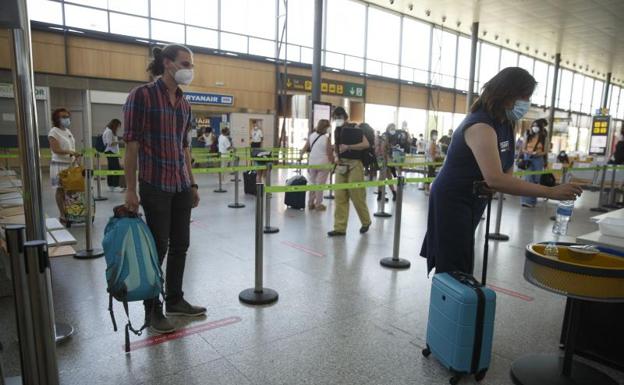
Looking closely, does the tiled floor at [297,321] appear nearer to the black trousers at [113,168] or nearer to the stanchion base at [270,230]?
the stanchion base at [270,230]

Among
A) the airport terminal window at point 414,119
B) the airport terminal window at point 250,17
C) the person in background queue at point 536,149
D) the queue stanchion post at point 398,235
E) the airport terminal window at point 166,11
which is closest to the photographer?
the queue stanchion post at point 398,235

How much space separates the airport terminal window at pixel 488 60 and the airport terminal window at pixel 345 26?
9.29 meters

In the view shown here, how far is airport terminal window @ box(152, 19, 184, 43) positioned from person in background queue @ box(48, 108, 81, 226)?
1041 centimetres

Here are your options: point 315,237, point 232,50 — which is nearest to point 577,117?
A: point 232,50

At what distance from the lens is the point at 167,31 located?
1548 centimetres

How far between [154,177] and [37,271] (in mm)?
1319

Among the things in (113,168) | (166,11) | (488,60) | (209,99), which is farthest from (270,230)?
(488,60)

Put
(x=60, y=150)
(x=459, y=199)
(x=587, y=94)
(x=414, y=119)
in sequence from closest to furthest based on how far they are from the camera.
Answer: (x=459, y=199) → (x=60, y=150) → (x=414, y=119) → (x=587, y=94)

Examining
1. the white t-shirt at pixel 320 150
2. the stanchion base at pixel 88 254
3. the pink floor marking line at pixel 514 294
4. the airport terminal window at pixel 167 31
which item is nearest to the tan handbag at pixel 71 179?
the stanchion base at pixel 88 254

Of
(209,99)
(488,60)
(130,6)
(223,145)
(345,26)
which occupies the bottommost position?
(223,145)

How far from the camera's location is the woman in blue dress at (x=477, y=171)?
2.26m

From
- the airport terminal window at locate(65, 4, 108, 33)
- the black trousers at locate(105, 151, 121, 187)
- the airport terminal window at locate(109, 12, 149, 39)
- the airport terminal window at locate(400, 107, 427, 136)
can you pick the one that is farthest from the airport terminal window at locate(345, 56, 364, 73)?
the black trousers at locate(105, 151, 121, 187)

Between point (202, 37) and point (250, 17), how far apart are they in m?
2.21

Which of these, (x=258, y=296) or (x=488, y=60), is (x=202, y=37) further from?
(x=488, y=60)
